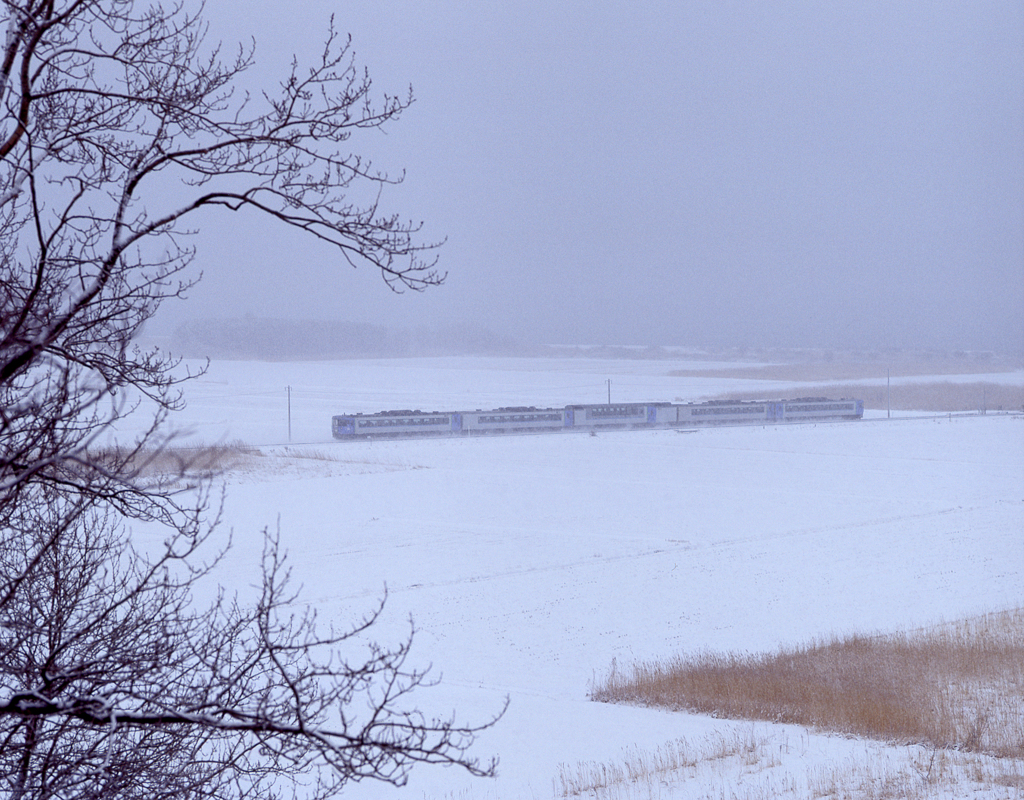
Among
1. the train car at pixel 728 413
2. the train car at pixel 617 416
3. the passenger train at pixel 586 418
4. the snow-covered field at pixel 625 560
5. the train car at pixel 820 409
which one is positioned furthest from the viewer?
the train car at pixel 820 409

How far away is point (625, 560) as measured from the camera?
2702cm

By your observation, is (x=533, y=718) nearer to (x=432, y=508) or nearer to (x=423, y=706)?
(x=423, y=706)

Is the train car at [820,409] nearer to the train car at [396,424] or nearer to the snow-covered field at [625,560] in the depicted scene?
the snow-covered field at [625,560]

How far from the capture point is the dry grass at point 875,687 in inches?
532

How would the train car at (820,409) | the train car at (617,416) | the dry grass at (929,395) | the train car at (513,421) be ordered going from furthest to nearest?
the dry grass at (929,395) < the train car at (820,409) < the train car at (617,416) < the train car at (513,421)

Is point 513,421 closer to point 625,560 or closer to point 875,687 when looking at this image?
point 625,560

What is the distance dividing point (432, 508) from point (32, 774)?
29285mm

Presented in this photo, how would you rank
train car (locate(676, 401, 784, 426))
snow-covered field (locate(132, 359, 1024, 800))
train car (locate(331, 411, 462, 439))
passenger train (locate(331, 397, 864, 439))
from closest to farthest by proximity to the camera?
snow-covered field (locate(132, 359, 1024, 800))
train car (locate(331, 411, 462, 439))
passenger train (locate(331, 397, 864, 439))
train car (locate(676, 401, 784, 426))

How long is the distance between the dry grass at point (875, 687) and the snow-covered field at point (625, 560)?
0.61 m

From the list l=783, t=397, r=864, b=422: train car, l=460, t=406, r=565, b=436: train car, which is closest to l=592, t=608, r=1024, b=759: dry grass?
l=460, t=406, r=565, b=436: train car

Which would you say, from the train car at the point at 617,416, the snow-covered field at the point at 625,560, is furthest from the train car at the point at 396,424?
the train car at the point at 617,416

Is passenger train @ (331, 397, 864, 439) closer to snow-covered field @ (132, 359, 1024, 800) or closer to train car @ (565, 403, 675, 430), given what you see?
train car @ (565, 403, 675, 430)

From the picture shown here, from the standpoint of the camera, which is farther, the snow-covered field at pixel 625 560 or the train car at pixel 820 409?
the train car at pixel 820 409

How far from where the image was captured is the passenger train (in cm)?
6150
